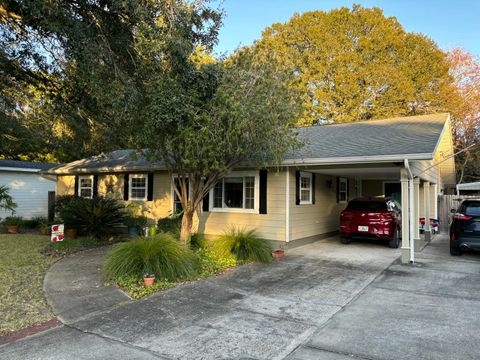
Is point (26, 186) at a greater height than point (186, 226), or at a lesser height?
greater

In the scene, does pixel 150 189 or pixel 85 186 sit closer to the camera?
pixel 150 189

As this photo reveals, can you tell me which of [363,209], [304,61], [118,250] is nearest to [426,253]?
[363,209]

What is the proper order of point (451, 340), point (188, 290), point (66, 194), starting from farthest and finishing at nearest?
point (66, 194), point (188, 290), point (451, 340)

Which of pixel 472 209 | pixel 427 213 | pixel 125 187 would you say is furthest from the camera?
pixel 125 187

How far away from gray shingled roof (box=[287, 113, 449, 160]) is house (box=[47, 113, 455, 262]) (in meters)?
0.02

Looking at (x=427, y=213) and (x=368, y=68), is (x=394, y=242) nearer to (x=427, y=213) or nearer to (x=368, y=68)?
(x=427, y=213)

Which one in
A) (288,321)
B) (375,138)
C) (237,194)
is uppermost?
(375,138)

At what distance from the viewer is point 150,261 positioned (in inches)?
255

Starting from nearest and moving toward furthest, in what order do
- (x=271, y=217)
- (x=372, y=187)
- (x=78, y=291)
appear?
(x=78, y=291) < (x=271, y=217) < (x=372, y=187)

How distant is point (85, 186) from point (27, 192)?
18.1 feet

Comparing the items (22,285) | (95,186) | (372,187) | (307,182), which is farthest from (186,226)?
(372,187)

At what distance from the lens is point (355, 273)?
7.34 meters

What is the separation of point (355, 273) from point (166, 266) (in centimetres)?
392

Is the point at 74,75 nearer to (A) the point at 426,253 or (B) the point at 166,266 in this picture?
(B) the point at 166,266
